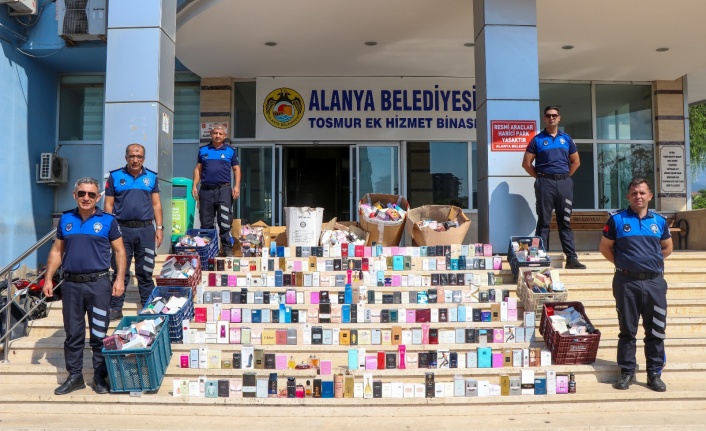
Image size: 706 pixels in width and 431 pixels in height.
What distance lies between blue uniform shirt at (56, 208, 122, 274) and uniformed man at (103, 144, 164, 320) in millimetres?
898

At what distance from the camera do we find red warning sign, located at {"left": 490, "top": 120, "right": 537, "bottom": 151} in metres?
8.09

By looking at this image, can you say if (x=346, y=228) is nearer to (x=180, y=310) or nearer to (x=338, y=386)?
(x=180, y=310)

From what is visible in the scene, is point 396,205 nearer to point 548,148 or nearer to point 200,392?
point 548,148

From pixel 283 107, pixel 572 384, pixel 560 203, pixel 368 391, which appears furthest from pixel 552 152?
pixel 283 107

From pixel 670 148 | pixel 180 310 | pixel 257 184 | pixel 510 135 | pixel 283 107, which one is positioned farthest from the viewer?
pixel 670 148

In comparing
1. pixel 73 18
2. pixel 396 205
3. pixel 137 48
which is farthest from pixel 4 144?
pixel 396 205

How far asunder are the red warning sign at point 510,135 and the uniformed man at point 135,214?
440cm

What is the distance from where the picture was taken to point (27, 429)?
4.27 m

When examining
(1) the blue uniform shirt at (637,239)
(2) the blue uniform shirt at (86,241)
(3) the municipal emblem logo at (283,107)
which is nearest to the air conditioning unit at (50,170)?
(3) the municipal emblem logo at (283,107)

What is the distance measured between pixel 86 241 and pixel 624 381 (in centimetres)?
444

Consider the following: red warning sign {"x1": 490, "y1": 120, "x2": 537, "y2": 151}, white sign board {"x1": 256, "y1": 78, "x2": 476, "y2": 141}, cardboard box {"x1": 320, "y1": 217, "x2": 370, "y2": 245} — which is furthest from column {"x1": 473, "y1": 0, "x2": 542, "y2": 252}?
white sign board {"x1": 256, "y1": 78, "x2": 476, "y2": 141}

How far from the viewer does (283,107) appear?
1178 cm

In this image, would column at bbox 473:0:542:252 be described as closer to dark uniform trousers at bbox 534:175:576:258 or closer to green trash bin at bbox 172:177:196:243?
dark uniform trousers at bbox 534:175:576:258

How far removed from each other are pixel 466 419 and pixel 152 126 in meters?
5.24
